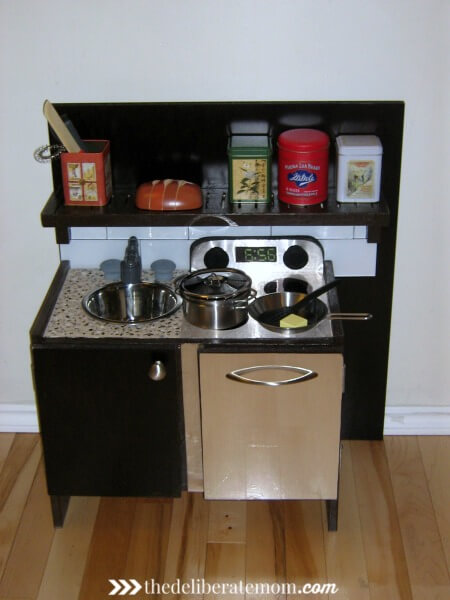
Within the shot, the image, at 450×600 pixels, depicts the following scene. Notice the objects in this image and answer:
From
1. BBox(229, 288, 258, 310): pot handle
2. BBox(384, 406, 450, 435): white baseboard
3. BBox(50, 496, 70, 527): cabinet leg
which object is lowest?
BBox(50, 496, 70, 527): cabinet leg

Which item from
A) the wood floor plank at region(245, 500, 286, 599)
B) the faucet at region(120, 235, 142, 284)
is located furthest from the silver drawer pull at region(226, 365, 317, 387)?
the wood floor plank at region(245, 500, 286, 599)

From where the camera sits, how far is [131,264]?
2551 millimetres

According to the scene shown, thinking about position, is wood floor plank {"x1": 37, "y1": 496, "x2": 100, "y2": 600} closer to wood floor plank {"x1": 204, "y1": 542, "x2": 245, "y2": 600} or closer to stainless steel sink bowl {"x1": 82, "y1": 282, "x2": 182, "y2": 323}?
wood floor plank {"x1": 204, "y1": 542, "x2": 245, "y2": 600}

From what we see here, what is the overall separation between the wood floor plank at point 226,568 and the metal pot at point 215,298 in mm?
653

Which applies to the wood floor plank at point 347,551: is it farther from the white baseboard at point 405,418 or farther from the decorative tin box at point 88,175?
the decorative tin box at point 88,175

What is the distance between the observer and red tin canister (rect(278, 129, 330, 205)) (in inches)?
97.3

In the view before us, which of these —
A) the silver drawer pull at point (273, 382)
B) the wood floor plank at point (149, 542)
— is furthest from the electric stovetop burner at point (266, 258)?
the wood floor plank at point (149, 542)

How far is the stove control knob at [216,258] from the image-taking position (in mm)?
2629

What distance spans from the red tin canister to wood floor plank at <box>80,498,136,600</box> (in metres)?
1.03

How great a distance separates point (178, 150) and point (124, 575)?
3.90ft

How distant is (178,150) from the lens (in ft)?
8.61

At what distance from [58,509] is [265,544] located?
1.98ft

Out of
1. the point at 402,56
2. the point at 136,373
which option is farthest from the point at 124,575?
the point at 402,56

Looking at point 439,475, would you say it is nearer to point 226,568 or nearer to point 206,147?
point 226,568
